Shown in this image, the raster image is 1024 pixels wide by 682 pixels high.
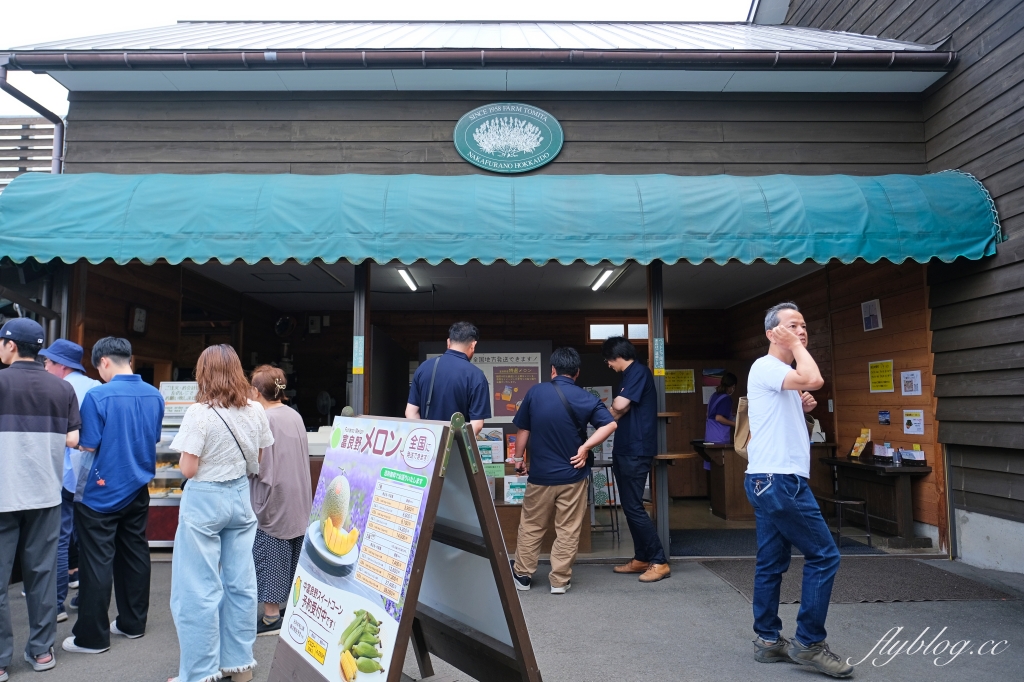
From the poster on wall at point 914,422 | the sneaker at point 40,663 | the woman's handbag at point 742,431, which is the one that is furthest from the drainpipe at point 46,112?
the poster on wall at point 914,422

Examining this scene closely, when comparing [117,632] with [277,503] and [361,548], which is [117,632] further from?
[361,548]

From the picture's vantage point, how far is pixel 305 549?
2918 mm

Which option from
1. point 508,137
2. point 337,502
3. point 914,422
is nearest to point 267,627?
point 337,502

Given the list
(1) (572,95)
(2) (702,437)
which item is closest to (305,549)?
(1) (572,95)

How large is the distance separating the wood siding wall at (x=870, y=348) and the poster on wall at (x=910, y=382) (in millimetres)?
52

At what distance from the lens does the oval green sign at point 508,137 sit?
6.29 m

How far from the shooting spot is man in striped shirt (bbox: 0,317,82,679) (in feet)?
11.4

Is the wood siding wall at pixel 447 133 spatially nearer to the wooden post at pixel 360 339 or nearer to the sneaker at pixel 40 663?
the wooden post at pixel 360 339

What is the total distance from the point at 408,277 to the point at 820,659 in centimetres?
598

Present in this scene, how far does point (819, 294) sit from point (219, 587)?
24.2 ft

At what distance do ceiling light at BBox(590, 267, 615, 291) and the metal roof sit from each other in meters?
2.36

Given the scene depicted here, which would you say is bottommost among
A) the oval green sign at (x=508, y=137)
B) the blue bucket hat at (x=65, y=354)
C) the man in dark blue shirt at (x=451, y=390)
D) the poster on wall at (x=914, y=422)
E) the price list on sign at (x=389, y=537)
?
the price list on sign at (x=389, y=537)

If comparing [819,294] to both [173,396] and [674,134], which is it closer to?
[674,134]

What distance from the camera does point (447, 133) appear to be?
20.9 ft
